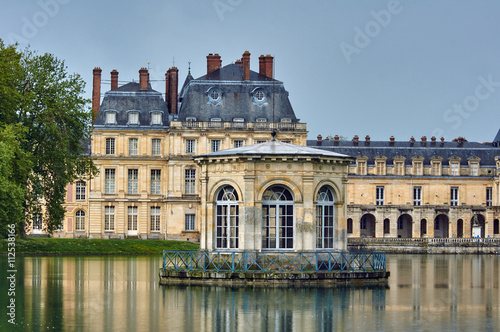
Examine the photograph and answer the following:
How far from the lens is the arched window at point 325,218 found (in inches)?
1524

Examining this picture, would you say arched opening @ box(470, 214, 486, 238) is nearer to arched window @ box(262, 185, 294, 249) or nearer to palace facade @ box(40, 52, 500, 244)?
palace facade @ box(40, 52, 500, 244)

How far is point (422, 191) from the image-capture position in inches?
3644

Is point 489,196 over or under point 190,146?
under

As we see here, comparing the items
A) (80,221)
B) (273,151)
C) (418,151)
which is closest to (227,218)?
(273,151)

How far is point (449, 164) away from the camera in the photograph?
3656 inches

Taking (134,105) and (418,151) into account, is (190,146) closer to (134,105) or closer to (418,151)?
(134,105)

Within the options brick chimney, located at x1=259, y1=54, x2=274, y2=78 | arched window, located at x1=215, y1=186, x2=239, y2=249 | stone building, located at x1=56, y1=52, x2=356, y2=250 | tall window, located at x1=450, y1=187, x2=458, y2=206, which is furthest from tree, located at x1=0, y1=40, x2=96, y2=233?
tall window, located at x1=450, y1=187, x2=458, y2=206

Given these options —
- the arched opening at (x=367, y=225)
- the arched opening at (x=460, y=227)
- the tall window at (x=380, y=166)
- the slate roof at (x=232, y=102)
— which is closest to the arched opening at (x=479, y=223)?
the arched opening at (x=460, y=227)

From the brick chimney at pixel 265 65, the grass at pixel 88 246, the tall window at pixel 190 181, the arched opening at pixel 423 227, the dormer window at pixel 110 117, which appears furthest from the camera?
the arched opening at pixel 423 227

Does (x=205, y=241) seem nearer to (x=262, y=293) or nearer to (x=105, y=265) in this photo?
(x=262, y=293)

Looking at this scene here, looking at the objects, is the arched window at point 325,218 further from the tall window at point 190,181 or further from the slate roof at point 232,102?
the tall window at point 190,181

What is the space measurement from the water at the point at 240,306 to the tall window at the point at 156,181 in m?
42.7

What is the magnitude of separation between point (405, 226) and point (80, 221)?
32.7 m

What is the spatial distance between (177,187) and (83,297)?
51383 mm
